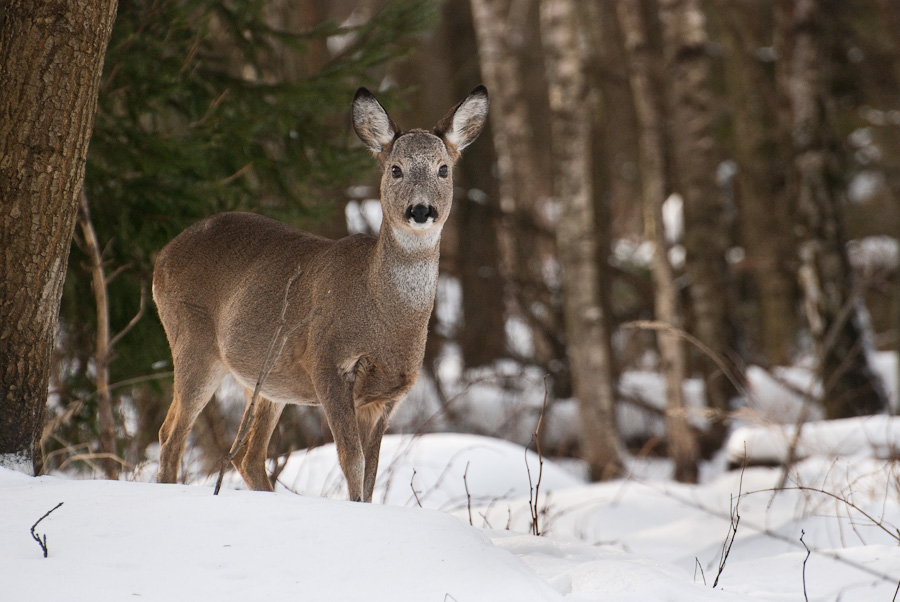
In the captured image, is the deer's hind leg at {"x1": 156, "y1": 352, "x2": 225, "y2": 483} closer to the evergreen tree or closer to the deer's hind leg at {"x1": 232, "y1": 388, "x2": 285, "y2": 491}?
the deer's hind leg at {"x1": 232, "y1": 388, "x2": 285, "y2": 491}

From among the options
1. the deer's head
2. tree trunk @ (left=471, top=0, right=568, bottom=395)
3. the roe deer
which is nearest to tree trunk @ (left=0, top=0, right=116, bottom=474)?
the roe deer

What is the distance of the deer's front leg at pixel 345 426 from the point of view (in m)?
4.40

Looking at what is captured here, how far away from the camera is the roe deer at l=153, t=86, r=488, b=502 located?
4535 millimetres

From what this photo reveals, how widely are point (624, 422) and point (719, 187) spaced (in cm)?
358

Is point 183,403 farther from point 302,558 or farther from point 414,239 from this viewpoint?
point 302,558

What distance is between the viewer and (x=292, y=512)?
3588mm

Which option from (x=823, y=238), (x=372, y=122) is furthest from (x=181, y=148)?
(x=823, y=238)

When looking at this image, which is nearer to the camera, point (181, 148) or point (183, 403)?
point (183, 403)

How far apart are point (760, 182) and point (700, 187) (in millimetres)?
4706

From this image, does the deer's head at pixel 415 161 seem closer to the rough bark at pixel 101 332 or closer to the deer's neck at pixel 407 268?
the deer's neck at pixel 407 268

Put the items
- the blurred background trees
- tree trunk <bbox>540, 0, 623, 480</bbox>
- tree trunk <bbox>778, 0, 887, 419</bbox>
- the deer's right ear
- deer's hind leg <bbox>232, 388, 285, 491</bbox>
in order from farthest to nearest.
Answer: tree trunk <bbox>540, 0, 623, 480</bbox> < tree trunk <bbox>778, 0, 887, 419</bbox> < the blurred background trees < deer's hind leg <bbox>232, 388, 285, 491</bbox> < the deer's right ear

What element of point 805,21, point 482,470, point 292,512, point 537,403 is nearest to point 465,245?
point 537,403

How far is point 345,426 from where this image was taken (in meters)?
4.41

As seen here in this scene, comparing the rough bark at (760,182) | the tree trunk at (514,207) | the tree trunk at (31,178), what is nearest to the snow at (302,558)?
the tree trunk at (31,178)
